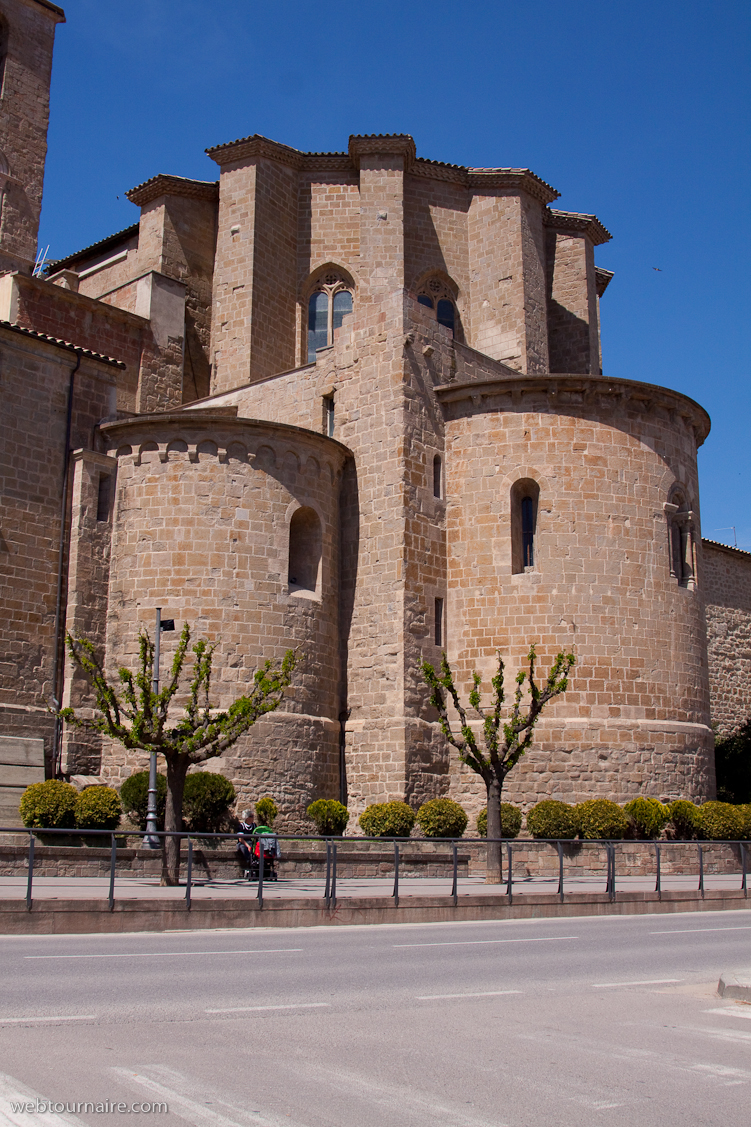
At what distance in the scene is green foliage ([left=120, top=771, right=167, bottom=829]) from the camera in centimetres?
2172

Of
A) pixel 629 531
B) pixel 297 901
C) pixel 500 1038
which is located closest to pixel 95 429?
pixel 629 531

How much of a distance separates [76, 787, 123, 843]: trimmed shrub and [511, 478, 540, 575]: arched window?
11.2 meters

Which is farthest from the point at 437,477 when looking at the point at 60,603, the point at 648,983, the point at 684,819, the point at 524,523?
the point at 648,983

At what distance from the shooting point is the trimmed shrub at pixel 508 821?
78.7ft

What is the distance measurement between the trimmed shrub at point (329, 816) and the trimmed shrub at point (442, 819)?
1.68 m

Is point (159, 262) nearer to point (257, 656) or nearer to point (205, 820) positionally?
point (257, 656)

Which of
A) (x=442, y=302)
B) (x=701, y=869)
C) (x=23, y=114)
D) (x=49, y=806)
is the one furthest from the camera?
(x=23, y=114)

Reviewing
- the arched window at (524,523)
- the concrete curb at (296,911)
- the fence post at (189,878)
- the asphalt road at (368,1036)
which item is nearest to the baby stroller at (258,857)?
the concrete curb at (296,911)

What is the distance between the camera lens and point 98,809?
817 inches

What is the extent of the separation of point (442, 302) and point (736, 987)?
30.0 meters

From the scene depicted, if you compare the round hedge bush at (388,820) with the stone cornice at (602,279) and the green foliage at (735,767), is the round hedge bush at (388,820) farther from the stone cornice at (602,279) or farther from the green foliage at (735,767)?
the stone cornice at (602,279)

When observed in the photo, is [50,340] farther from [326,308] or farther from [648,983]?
[648,983]

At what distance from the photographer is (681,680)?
1078 inches

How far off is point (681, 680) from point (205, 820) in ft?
40.8
